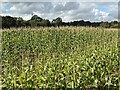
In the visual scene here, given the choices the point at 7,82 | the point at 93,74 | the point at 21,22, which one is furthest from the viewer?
the point at 21,22

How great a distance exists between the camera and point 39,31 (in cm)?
1975

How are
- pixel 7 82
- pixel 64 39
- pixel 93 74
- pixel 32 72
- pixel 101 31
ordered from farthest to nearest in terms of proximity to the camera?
pixel 101 31 < pixel 64 39 < pixel 93 74 < pixel 32 72 < pixel 7 82

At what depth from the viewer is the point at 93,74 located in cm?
666

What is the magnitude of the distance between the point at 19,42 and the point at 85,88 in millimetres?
11910

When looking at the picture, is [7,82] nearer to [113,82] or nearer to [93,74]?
[93,74]

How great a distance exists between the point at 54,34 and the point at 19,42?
121 inches

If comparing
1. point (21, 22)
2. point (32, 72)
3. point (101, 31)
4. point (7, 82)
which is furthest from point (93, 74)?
point (21, 22)

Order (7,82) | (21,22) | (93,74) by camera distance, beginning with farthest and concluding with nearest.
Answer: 1. (21,22)
2. (93,74)
3. (7,82)

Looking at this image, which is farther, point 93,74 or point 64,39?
point 64,39

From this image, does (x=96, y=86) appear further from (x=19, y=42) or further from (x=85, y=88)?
(x=19, y=42)

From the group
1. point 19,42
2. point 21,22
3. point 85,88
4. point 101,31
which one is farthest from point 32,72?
point 21,22

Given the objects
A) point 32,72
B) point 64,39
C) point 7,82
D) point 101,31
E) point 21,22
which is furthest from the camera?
point 21,22

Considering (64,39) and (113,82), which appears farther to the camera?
(64,39)

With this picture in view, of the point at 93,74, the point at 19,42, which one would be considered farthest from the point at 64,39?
the point at 93,74
